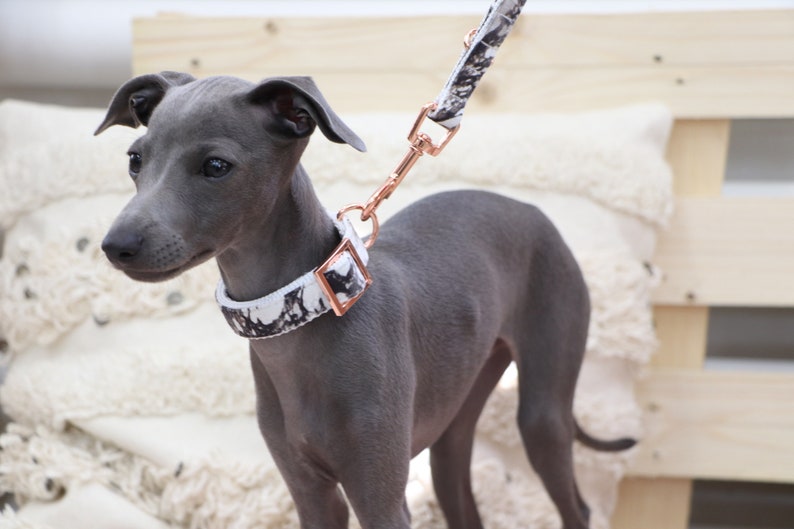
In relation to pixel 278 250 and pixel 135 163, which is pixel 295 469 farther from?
pixel 135 163

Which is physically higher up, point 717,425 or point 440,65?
point 440,65

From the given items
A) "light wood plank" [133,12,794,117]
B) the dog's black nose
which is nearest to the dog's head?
the dog's black nose

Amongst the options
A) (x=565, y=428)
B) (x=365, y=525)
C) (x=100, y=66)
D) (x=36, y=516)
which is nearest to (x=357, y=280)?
(x=365, y=525)

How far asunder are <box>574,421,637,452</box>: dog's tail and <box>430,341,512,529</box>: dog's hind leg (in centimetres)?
19

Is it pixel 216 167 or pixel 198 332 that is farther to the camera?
pixel 198 332

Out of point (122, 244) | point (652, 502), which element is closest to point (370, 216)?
point (122, 244)

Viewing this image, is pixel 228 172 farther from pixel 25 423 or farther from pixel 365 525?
pixel 25 423

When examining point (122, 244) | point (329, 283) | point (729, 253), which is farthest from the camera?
point (729, 253)

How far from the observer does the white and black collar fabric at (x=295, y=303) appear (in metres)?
0.75

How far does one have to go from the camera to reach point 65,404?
128 cm

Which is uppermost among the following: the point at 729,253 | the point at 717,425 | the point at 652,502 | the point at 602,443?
the point at 729,253

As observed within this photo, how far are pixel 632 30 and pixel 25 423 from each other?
117cm

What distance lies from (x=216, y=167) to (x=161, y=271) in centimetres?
9

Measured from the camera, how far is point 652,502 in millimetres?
1546
